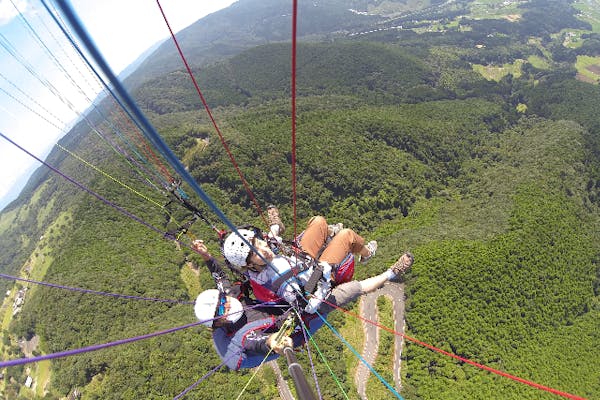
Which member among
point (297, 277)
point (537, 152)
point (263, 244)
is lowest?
point (537, 152)

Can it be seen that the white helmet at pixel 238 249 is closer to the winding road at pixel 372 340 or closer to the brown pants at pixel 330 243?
the brown pants at pixel 330 243

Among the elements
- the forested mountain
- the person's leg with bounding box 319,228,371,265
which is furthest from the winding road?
the person's leg with bounding box 319,228,371,265

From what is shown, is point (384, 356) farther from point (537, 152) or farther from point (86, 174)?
point (86, 174)

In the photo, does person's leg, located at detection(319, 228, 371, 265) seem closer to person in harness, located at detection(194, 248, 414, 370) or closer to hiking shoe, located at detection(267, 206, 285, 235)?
person in harness, located at detection(194, 248, 414, 370)

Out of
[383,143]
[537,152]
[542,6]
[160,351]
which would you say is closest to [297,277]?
[160,351]

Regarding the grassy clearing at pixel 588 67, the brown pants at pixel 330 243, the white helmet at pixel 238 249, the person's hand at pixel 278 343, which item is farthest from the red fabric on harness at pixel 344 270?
the grassy clearing at pixel 588 67
